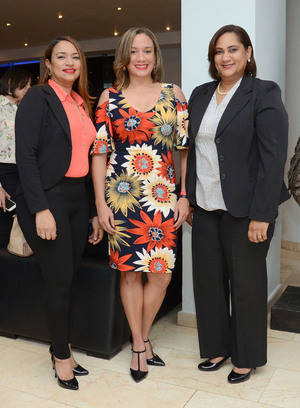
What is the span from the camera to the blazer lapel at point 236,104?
2312 mm

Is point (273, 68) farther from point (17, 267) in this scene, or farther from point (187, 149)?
point (17, 267)

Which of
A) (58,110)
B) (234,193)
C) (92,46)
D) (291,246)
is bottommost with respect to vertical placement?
(291,246)

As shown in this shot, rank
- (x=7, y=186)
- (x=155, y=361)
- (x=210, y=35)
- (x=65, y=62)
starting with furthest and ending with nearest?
(x=7, y=186), (x=210, y=35), (x=155, y=361), (x=65, y=62)

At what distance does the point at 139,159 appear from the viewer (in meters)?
2.45

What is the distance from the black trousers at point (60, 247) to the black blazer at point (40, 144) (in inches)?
Answer: 2.9

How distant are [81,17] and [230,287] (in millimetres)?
8290

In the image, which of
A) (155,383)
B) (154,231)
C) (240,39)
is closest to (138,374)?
(155,383)

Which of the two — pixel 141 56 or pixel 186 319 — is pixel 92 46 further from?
pixel 141 56

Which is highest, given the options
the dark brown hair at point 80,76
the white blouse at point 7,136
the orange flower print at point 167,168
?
the dark brown hair at point 80,76

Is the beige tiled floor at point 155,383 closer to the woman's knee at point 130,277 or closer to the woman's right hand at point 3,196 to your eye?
the woman's knee at point 130,277

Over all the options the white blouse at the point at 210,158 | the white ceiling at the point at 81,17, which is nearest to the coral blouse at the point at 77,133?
the white blouse at the point at 210,158

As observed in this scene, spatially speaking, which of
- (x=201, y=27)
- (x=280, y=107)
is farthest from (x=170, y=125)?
(x=201, y=27)

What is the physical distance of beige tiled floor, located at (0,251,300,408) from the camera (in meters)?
2.35

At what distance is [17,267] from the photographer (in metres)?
2.98
